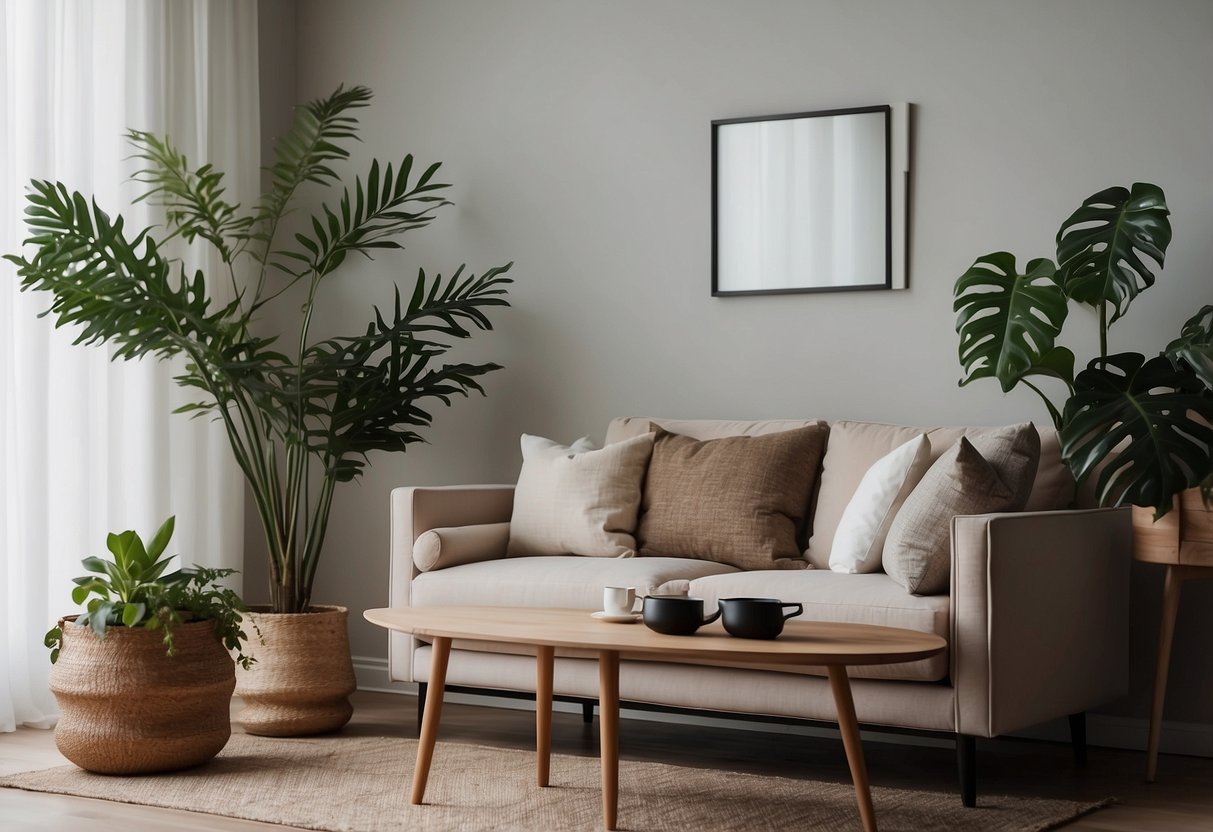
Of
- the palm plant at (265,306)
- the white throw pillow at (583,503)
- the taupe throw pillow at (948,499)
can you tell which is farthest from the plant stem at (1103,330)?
the palm plant at (265,306)

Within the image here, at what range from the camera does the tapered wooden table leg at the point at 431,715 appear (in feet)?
9.43

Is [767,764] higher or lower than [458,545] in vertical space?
lower

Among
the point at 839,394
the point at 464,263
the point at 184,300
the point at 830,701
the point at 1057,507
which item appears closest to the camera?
the point at 830,701

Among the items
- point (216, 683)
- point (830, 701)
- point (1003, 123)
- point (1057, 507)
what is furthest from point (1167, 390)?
point (216, 683)

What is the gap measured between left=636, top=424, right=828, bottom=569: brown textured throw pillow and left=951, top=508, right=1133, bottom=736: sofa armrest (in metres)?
0.75

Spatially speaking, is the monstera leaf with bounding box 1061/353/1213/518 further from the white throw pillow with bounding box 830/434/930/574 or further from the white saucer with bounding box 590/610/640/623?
the white saucer with bounding box 590/610/640/623

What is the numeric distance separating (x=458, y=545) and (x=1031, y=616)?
1.58m

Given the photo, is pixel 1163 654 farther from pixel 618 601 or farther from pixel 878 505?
pixel 618 601

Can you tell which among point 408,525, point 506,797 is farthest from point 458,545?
point 506,797

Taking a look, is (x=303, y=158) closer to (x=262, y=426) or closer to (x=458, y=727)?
(x=262, y=426)

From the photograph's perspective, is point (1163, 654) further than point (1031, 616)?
Yes

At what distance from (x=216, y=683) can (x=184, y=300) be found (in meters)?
1.14

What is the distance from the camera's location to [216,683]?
3.24 metres

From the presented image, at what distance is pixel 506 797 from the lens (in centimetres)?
301
